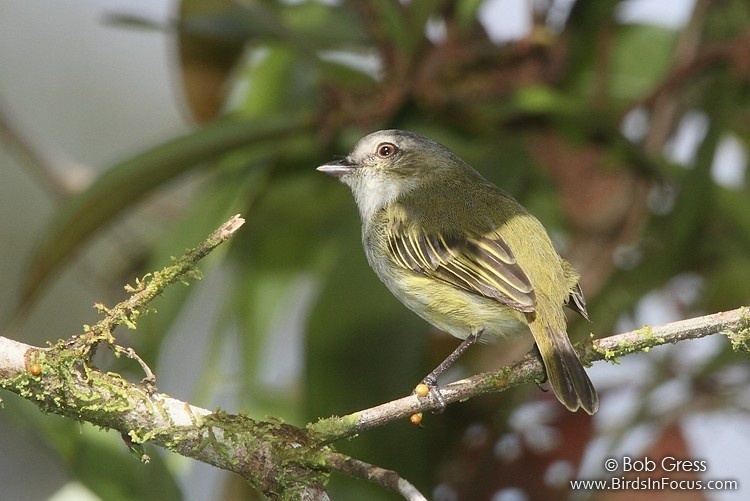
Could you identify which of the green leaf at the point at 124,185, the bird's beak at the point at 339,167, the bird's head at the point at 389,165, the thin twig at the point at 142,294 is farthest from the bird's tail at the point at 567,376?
the green leaf at the point at 124,185

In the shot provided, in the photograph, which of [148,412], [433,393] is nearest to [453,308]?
[433,393]

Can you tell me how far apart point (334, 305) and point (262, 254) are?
2.99 feet

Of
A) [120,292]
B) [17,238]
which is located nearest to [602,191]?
[120,292]

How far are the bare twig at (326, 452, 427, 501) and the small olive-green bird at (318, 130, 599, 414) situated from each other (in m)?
0.58

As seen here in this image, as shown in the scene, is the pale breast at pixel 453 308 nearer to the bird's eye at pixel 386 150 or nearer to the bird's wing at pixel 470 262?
the bird's wing at pixel 470 262

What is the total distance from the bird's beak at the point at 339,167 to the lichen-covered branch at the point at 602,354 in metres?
1.36

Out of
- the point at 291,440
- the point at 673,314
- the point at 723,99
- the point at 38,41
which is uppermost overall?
the point at 38,41

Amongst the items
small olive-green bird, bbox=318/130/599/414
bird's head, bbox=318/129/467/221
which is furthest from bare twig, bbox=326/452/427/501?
bird's head, bbox=318/129/467/221

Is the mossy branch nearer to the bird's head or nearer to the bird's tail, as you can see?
the bird's tail

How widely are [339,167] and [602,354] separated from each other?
148 centimetres

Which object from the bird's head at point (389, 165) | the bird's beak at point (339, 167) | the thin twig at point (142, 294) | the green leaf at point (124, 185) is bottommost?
the thin twig at point (142, 294)

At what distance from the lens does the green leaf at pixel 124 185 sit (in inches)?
139

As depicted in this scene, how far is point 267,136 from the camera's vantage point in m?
3.81

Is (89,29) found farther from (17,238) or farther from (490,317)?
(490,317)
